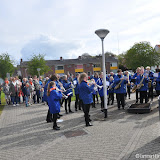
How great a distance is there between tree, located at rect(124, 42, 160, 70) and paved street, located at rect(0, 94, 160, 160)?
42.0 m

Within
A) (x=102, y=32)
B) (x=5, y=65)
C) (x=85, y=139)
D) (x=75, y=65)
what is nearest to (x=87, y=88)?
(x=85, y=139)

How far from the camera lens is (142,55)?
152ft

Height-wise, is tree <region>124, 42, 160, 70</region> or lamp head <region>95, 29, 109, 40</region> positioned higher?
tree <region>124, 42, 160, 70</region>

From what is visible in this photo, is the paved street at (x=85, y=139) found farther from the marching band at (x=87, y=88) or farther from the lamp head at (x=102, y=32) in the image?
the lamp head at (x=102, y=32)

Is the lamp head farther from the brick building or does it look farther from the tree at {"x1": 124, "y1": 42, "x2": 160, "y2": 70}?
the brick building

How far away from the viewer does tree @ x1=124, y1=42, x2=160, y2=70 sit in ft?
150

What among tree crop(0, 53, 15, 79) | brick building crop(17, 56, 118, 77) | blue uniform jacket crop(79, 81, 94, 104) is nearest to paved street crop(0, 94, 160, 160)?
blue uniform jacket crop(79, 81, 94, 104)

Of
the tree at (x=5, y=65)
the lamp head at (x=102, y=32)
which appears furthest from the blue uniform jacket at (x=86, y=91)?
the tree at (x=5, y=65)

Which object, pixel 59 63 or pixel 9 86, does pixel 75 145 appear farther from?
pixel 59 63

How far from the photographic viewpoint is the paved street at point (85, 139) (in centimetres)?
411

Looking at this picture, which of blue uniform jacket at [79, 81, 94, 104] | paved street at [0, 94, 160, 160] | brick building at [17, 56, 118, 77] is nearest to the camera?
paved street at [0, 94, 160, 160]

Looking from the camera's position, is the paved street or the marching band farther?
the marching band

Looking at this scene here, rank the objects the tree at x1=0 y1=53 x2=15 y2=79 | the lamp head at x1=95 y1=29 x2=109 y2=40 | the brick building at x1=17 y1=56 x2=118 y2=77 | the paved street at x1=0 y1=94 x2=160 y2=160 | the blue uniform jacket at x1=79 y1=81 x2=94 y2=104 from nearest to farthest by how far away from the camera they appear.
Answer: the paved street at x1=0 y1=94 x2=160 y2=160
the blue uniform jacket at x1=79 y1=81 x2=94 y2=104
the lamp head at x1=95 y1=29 x2=109 y2=40
the tree at x1=0 y1=53 x2=15 y2=79
the brick building at x1=17 y1=56 x2=118 y2=77

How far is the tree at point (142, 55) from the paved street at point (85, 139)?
4204 cm
